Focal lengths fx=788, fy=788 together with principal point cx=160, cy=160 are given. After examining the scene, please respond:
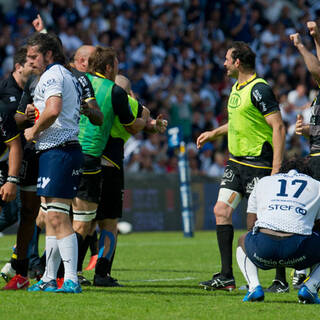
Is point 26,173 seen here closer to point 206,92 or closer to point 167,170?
point 167,170

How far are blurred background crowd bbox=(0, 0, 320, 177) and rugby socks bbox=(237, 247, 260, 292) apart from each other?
37.7 feet

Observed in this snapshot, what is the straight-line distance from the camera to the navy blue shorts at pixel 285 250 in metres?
6.44

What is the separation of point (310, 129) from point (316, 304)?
2180 mm

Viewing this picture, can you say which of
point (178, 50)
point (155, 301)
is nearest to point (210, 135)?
point (155, 301)

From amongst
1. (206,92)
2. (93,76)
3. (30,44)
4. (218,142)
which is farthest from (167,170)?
(30,44)

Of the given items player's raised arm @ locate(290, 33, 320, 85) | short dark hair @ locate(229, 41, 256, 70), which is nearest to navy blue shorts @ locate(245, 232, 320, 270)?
player's raised arm @ locate(290, 33, 320, 85)

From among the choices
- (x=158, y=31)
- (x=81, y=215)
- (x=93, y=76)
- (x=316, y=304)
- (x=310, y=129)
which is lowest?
(x=316, y=304)

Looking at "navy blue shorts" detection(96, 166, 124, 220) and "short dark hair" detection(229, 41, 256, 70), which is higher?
"short dark hair" detection(229, 41, 256, 70)

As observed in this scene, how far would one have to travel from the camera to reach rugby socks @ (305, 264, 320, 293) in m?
6.47

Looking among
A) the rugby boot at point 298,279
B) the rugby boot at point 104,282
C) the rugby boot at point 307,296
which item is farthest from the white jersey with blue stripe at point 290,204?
the rugby boot at point 104,282

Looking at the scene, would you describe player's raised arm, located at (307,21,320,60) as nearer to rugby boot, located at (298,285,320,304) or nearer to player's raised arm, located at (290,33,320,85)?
player's raised arm, located at (290,33,320,85)

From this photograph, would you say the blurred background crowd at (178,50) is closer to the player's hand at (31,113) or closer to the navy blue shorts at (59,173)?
the player's hand at (31,113)

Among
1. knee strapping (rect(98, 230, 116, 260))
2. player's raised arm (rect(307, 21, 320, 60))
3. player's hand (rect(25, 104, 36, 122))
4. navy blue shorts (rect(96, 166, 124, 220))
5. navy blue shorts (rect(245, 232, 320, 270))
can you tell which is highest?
player's raised arm (rect(307, 21, 320, 60))

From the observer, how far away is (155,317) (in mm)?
5652
